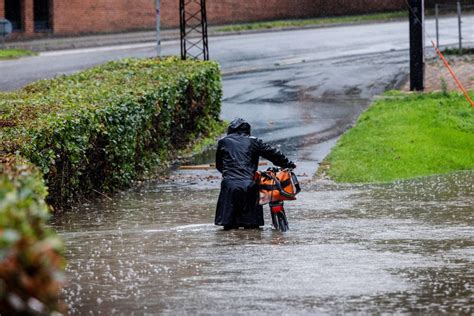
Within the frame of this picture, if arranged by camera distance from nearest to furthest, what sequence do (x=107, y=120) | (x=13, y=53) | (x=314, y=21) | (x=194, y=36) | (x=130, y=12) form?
(x=107, y=120), (x=13, y=53), (x=194, y=36), (x=130, y=12), (x=314, y=21)

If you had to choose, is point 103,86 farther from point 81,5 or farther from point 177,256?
point 81,5

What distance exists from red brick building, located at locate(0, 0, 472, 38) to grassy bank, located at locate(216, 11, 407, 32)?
3.63 ft

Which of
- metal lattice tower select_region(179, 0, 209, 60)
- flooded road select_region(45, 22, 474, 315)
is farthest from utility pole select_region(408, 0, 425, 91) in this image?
flooded road select_region(45, 22, 474, 315)

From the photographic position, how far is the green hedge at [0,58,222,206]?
14648 millimetres

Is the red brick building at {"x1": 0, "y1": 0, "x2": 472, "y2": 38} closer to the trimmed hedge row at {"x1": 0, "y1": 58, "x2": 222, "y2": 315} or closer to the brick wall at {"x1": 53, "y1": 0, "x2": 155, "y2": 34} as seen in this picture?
the brick wall at {"x1": 53, "y1": 0, "x2": 155, "y2": 34}

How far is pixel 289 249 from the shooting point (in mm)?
11508

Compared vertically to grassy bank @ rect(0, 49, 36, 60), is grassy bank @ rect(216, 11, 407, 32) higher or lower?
higher

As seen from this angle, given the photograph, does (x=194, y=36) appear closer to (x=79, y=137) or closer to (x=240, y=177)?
(x=79, y=137)

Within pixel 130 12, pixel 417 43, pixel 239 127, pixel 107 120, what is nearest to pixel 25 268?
pixel 239 127

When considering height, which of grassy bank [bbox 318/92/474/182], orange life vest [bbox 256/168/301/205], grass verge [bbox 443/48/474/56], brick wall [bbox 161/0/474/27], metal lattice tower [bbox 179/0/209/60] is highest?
brick wall [bbox 161/0/474/27]

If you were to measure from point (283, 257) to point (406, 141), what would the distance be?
11.6m

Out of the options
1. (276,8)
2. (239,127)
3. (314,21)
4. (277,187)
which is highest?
(276,8)

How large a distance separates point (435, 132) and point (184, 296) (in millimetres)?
14787

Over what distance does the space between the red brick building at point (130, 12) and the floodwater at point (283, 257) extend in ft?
94.8
